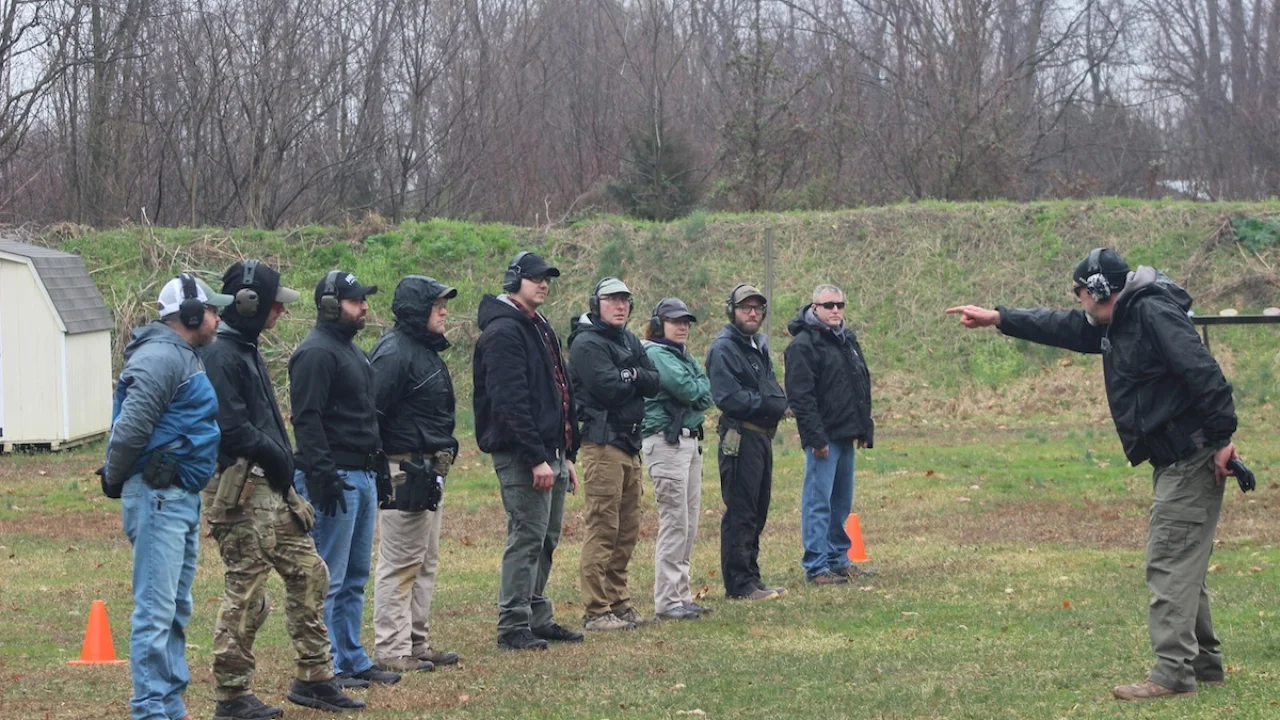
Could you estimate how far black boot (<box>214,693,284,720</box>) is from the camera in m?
7.28

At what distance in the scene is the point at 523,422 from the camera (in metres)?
9.08

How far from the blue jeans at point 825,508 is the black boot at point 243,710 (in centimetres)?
549

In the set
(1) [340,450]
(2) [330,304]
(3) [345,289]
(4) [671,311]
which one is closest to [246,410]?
(1) [340,450]

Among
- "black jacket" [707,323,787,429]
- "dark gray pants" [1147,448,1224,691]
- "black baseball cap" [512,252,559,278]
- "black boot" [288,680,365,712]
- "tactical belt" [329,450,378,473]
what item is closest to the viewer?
"dark gray pants" [1147,448,1224,691]

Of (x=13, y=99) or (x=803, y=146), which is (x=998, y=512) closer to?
(x=803, y=146)

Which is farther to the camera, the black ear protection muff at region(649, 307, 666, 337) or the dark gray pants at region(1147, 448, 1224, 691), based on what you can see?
the black ear protection muff at region(649, 307, 666, 337)

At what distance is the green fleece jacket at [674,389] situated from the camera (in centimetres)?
1049

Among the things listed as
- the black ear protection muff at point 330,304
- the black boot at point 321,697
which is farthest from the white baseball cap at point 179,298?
the black boot at point 321,697

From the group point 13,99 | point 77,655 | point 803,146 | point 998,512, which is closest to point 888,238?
point 803,146

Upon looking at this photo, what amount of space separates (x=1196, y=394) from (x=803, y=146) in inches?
1172

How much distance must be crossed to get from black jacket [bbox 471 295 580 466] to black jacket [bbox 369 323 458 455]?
0.38m

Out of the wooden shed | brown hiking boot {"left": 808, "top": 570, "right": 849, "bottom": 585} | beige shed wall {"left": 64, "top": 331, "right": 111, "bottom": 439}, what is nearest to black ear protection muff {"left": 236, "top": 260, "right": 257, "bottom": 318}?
brown hiking boot {"left": 808, "top": 570, "right": 849, "bottom": 585}

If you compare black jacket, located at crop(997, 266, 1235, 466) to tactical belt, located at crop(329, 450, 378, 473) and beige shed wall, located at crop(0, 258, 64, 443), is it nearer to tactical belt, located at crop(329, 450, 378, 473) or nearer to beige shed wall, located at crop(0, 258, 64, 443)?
tactical belt, located at crop(329, 450, 378, 473)

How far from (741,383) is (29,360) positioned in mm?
15224
